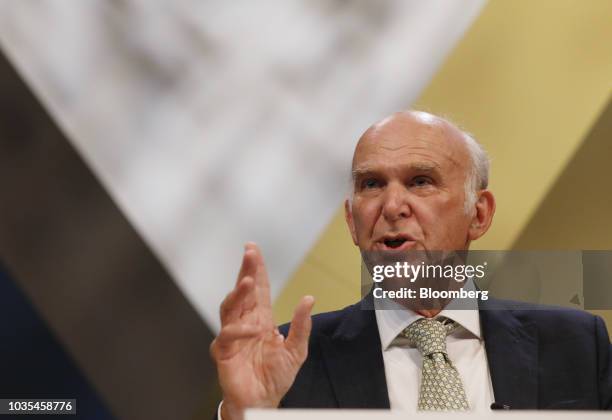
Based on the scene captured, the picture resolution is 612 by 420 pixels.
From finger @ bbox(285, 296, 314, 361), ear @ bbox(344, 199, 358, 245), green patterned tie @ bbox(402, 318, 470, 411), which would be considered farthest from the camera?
ear @ bbox(344, 199, 358, 245)

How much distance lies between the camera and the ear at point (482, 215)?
206cm

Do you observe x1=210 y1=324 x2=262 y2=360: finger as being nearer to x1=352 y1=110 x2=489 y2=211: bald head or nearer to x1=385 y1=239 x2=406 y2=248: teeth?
x1=385 y1=239 x2=406 y2=248: teeth

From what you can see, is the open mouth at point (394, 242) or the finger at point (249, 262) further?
the open mouth at point (394, 242)

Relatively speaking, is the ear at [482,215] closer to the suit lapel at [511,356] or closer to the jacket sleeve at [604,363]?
the suit lapel at [511,356]

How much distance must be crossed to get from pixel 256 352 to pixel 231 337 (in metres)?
0.08

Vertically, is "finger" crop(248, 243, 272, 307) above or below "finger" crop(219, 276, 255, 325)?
above

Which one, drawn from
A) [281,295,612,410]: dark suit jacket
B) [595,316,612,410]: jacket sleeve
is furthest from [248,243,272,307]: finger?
[595,316,612,410]: jacket sleeve

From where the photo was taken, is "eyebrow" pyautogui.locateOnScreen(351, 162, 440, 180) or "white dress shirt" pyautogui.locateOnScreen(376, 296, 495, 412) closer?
"white dress shirt" pyautogui.locateOnScreen(376, 296, 495, 412)

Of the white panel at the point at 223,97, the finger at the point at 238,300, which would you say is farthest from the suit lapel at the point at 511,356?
the finger at the point at 238,300

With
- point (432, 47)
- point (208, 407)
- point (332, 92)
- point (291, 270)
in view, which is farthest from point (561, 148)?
point (208, 407)

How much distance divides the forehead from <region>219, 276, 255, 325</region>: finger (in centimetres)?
54

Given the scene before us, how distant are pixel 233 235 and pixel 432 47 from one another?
0.70m

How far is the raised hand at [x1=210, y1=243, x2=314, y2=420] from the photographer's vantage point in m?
1.58

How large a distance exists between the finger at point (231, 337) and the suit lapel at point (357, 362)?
379mm
